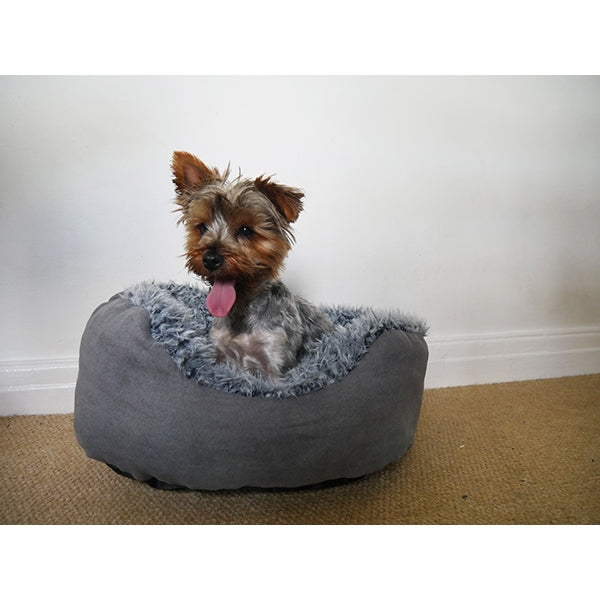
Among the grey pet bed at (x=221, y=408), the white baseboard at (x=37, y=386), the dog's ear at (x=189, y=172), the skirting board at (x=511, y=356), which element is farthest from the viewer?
the skirting board at (x=511, y=356)

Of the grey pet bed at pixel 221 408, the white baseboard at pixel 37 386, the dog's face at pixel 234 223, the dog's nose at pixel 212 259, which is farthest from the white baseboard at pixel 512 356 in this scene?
the white baseboard at pixel 37 386

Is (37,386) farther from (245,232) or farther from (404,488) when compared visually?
(404,488)

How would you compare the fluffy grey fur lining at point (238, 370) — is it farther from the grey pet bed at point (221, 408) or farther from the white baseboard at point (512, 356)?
the white baseboard at point (512, 356)

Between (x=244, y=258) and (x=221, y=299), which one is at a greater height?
(x=244, y=258)

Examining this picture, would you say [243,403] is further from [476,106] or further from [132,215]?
[476,106]

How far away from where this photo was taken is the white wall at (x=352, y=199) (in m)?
2.19

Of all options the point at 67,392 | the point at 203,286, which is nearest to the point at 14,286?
the point at 67,392

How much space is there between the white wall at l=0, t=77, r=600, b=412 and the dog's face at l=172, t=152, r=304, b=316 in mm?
633

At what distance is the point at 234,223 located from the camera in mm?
1591

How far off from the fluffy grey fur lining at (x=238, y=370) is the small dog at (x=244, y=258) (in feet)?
0.37

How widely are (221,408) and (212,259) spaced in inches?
18.0

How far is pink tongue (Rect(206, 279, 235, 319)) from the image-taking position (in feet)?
5.16

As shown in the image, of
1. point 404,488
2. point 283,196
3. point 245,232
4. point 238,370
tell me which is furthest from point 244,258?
point 404,488

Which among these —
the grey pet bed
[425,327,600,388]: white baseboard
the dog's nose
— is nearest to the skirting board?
[425,327,600,388]: white baseboard
